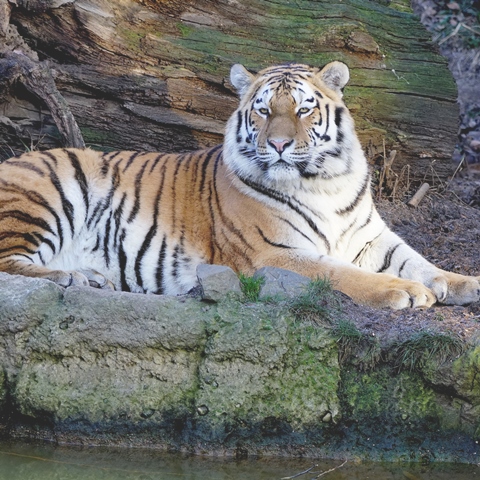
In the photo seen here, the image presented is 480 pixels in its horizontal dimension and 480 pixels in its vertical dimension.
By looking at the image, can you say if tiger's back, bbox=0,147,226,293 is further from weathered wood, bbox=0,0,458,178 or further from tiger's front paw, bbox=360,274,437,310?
tiger's front paw, bbox=360,274,437,310

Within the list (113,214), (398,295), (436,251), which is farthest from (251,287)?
(436,251)

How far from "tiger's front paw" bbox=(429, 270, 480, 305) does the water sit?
48.9 inches

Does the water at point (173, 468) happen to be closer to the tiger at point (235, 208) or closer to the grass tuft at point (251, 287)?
the grass tuft at point (251, 287)

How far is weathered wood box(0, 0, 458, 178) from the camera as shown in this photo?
675cm

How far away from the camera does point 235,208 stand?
5391 millimetres

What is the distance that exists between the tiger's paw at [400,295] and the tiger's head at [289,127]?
89 centimetres

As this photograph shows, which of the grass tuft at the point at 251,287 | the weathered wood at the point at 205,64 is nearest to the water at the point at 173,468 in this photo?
the grass tuft at the point at 251,287

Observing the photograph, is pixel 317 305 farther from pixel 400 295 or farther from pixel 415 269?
pixel 415 269

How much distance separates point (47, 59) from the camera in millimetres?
6805

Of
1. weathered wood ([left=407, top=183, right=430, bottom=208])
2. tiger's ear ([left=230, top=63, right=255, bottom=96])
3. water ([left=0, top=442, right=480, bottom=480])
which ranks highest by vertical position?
tiger's ear ([left=230, top=63, right=255, bottom=96])

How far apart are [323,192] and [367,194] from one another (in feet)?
1.18

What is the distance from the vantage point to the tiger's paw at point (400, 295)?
4.57 m

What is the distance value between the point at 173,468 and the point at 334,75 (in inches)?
106

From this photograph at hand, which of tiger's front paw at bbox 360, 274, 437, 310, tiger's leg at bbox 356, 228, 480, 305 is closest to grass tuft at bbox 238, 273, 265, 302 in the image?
tiger's front paw at bbox 360, 274, 437, 310
